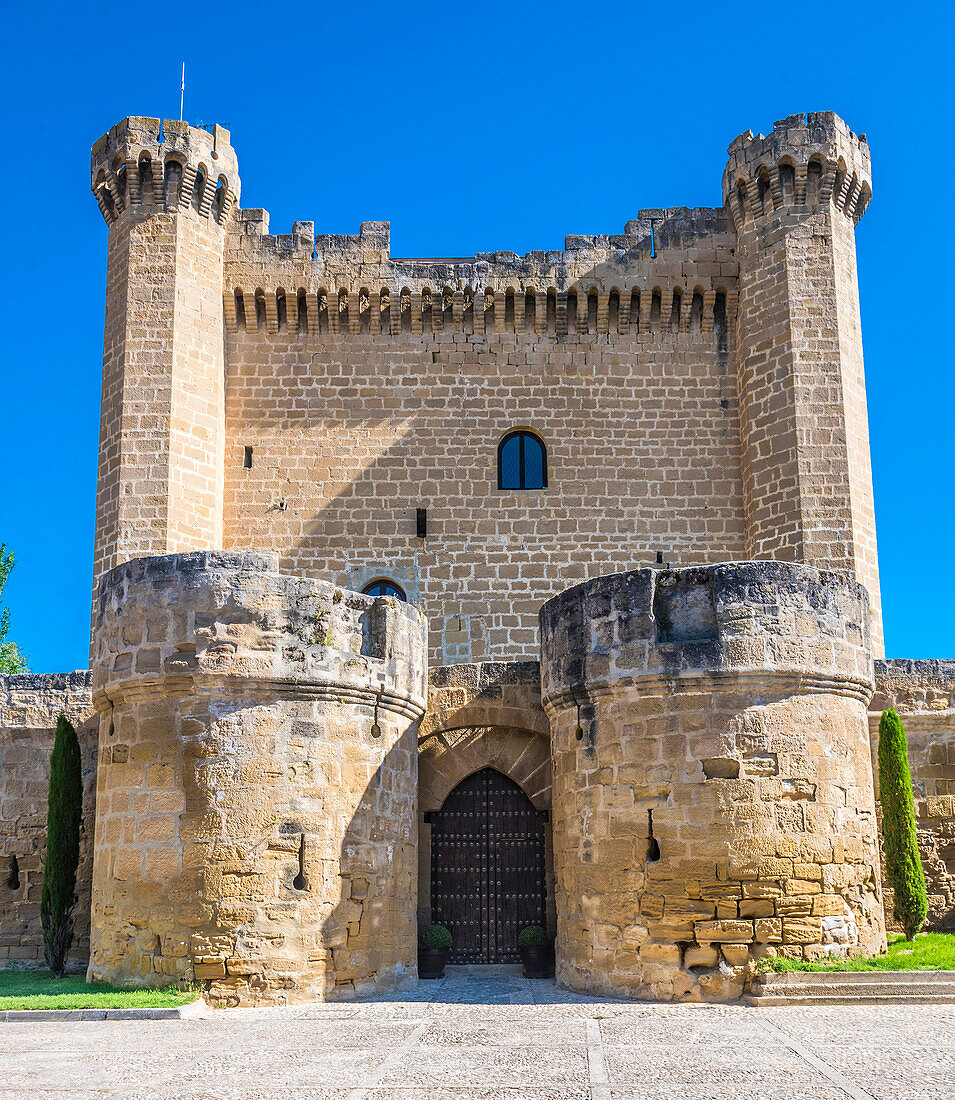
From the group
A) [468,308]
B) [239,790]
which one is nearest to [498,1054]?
[239,790]

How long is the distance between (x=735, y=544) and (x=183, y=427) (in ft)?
29.6

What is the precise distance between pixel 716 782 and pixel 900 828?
3.44m

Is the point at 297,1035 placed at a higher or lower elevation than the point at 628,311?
lower

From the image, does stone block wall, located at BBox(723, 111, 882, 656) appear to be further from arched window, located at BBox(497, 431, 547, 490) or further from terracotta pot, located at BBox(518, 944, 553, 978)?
terracotta pot, located at BBox(518, 944, 553, 978)

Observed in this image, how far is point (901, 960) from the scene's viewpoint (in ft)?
31.8

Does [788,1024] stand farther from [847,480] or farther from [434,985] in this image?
[847,480]

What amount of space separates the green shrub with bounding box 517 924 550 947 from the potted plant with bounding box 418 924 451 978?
2.32ft

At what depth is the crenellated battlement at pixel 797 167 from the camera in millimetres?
20141

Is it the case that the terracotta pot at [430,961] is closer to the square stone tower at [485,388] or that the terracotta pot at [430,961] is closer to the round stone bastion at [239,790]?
the round stone bastion at [239,790]

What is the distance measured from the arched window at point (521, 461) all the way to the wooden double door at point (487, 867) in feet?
29.0

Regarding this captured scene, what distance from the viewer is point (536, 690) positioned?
12078 millimetres

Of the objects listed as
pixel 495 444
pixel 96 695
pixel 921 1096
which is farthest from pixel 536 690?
pixel 495 444

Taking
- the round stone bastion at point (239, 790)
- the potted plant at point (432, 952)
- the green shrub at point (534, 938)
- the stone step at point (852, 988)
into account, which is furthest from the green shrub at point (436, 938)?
the stone step at point (852, 988)

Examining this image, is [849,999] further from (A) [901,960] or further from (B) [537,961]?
(B) [537,961]
